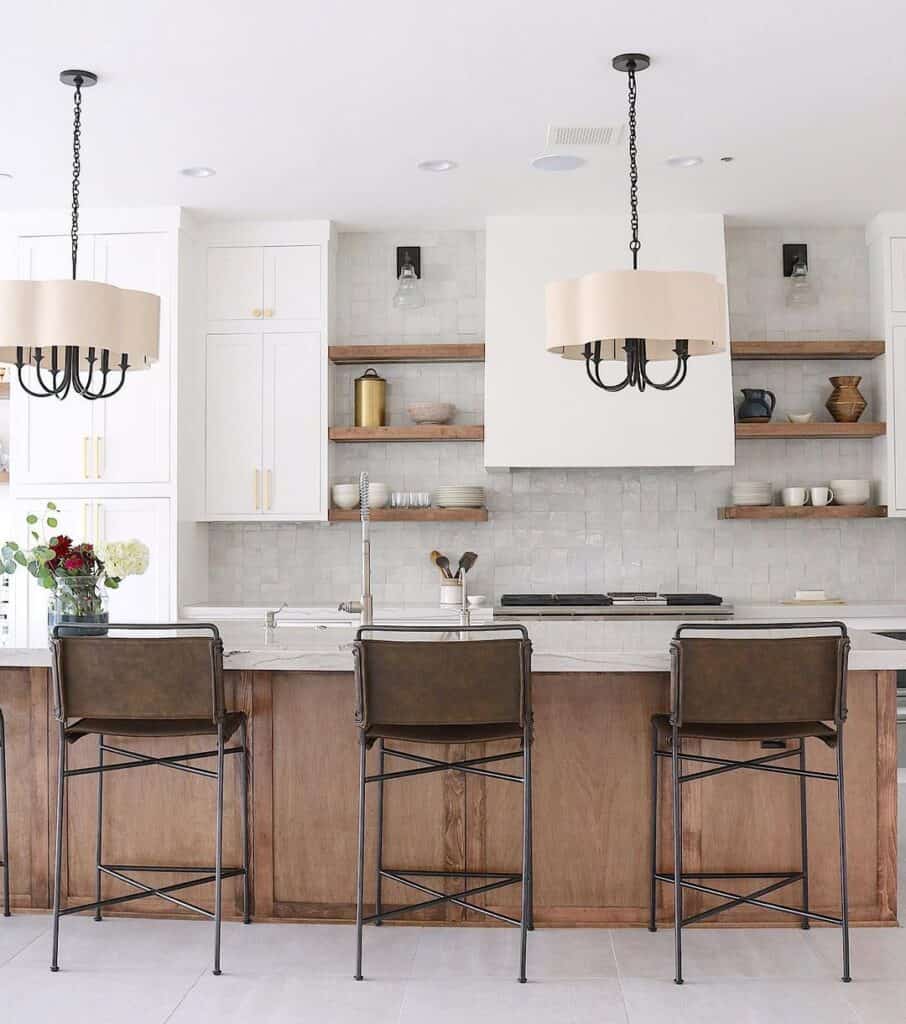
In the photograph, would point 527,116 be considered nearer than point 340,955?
No

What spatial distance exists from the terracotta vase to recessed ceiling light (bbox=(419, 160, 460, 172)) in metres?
2.22

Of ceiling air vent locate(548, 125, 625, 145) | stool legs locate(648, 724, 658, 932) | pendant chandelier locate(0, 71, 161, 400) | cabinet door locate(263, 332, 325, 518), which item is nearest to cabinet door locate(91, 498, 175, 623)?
cabinet door locate(263, 332, 325, 518)

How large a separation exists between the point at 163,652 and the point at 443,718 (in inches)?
30.4

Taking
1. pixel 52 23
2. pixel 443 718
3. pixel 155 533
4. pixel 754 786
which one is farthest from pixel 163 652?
pixel 155 533

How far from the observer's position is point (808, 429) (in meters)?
5.25

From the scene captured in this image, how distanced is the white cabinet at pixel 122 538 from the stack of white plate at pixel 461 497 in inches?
53.9

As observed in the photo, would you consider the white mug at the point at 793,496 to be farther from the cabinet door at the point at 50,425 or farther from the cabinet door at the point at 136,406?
the cabinet door at the point at 50,425

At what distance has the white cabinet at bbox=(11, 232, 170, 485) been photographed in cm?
513

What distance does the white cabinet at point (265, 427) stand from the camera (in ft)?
17.4

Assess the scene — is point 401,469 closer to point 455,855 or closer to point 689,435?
point 689,435

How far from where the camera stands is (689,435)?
16.9 feet

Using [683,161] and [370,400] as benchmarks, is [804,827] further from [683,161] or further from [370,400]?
[370,400]

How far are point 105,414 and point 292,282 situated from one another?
113 cm

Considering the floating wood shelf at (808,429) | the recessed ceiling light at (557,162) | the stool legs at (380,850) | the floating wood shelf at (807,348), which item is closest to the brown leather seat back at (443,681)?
the stool legs at (380,850)
